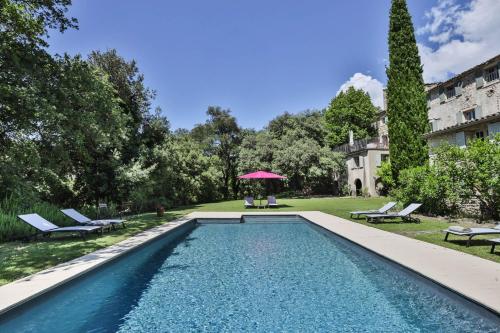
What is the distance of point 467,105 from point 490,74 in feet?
8.42

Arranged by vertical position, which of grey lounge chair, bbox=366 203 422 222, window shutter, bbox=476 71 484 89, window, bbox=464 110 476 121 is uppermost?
window shutter, bbox=476 71 484 89

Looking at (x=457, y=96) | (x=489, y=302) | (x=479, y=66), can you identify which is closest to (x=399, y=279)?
(x=489, y=302)

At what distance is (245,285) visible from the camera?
6.27m

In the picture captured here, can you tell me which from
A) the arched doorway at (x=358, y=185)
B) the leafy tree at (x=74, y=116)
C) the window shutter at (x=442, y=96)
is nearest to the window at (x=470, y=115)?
the window shutter at (x=442, y=96)

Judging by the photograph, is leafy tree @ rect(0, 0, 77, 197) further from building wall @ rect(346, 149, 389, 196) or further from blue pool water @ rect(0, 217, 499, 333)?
building wall @ rect(346, 149, 389, 196)

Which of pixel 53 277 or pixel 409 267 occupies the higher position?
pixel 53 277

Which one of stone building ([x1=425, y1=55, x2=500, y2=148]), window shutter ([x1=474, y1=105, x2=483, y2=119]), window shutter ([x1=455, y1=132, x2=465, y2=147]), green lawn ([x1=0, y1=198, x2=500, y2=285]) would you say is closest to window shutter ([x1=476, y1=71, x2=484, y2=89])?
stone building ([x1=425, y1=55, x2=500, y2=148])

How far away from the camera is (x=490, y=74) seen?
2152cm

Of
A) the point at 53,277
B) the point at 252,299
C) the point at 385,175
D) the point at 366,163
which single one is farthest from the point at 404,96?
the point at 53,277

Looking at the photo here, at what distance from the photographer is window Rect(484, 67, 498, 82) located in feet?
69.2

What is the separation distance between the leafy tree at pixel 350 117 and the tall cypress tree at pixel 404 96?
26880 millimetres

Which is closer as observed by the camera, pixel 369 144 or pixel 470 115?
pixel 470 115

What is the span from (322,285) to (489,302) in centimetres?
281

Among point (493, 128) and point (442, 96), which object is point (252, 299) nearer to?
point (493, 128)
